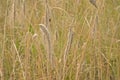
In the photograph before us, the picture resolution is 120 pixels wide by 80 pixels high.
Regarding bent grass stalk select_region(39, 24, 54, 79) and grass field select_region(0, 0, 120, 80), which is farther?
grass field select_region(0, 0, 120, 80)

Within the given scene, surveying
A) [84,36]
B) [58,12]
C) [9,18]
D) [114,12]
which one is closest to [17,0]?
[9,18]

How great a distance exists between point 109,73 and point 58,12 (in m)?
0.61

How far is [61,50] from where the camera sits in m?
1.40

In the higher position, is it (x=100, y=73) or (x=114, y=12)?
(x=114, y=12)

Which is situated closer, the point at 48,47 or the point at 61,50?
the point at 48,47

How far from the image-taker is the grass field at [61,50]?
1.23 metres

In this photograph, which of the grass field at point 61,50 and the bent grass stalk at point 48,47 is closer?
the bent grass stalk at point 48,47

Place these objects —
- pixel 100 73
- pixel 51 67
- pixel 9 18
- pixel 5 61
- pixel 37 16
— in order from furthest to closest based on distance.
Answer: pixel 37 16, pixel 9 18, pixel 5 61, pixel 100 73, pixel 51 67

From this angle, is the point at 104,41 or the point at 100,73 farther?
the point at 104,41

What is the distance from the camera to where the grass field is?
4.04 ft

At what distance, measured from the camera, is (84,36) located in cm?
155

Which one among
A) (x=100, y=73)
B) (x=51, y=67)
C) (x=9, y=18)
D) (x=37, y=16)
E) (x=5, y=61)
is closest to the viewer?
(x=51, y=67)

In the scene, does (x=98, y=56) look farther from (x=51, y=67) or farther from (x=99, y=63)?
(x=51, y=67)

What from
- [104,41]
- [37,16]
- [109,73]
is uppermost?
[37,16]
